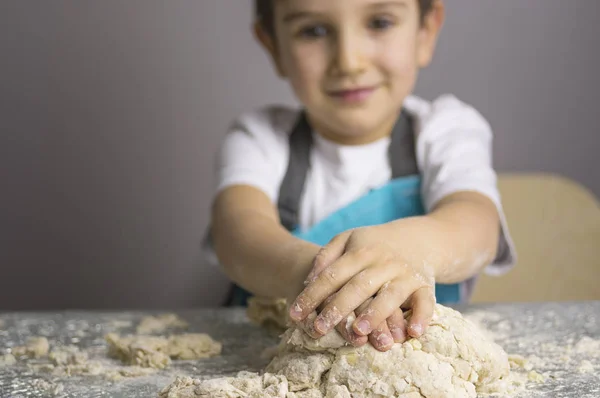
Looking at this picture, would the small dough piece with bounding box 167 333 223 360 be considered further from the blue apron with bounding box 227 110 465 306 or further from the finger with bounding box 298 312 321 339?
the blue apron with bounding box 227 110 465 306

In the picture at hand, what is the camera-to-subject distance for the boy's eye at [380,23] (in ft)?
3.44

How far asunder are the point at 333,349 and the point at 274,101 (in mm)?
1251

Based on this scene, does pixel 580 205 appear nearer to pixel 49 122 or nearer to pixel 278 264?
pixel 278 264

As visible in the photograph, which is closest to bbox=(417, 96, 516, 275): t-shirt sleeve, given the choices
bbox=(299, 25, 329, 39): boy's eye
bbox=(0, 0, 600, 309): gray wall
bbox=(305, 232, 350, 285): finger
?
bbox=(299, 25, 329, 39): boy's eye

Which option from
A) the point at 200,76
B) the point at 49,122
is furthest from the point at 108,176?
Answer: the point at 200,76

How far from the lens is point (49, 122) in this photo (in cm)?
179

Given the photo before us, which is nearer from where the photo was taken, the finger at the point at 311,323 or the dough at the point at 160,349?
the finger at the point at 311,323

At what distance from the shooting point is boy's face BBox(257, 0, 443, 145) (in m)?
1.02

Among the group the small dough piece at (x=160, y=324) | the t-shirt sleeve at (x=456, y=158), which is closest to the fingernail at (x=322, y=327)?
the small dough piece at (x=160, y=324)

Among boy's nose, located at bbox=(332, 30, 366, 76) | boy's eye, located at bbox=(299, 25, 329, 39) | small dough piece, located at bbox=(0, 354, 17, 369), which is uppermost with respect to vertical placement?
boy's eye, located at bbox=(299, 25, 329, 39)

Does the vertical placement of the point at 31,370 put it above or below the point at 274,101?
below

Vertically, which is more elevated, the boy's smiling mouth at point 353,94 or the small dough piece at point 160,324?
the boy's smiling mouth at point 353,94

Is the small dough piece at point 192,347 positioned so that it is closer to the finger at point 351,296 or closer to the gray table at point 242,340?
the gray table at point 242,340

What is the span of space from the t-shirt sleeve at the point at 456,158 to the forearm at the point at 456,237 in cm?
3
